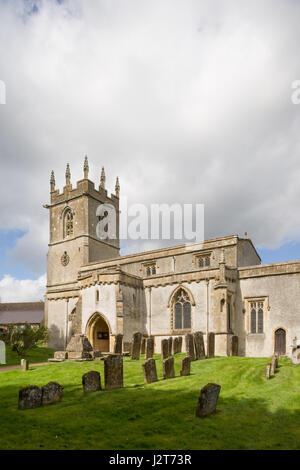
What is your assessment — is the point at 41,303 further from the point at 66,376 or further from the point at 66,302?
the point at 66,376

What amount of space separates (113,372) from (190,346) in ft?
22.9

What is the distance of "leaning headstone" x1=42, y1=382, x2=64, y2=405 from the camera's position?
995 cm

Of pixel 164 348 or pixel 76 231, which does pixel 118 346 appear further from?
pixel 76 231

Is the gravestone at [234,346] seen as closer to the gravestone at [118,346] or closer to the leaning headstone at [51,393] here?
the gravestone at [118,346]

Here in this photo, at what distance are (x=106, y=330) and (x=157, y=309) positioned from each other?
3.93 meters

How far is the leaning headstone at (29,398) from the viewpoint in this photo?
31.4ft

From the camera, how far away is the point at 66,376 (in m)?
14.1

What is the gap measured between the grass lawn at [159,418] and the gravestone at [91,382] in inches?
12.1

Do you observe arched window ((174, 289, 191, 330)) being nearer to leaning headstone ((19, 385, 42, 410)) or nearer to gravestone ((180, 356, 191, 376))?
gravestone ((180, 356, 191, 376))

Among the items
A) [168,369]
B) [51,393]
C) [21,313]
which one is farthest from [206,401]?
Result: [21,313]

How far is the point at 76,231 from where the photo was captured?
37938 mm

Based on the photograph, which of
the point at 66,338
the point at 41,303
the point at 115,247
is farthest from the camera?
the point at 41,303

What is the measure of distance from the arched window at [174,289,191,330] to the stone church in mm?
64
